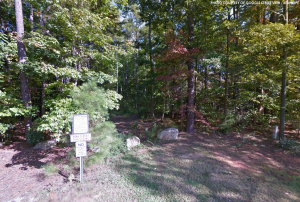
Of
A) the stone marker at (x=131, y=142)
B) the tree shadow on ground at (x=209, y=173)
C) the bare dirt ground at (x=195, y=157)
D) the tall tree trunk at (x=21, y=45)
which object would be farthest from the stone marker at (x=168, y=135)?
the tall tree trunk at (x=21, y=45)

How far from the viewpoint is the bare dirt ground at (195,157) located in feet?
11.0

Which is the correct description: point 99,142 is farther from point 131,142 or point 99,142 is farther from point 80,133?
point 131,142

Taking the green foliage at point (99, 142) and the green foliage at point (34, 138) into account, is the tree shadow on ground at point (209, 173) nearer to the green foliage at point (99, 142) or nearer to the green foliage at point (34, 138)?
the green foliage at point (99, 142)

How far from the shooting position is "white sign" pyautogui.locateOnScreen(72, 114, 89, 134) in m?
2.94

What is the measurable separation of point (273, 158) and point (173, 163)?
3684mm

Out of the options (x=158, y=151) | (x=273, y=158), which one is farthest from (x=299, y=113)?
(x=158, y=151)

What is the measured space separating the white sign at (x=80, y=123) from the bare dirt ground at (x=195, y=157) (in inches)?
57.7

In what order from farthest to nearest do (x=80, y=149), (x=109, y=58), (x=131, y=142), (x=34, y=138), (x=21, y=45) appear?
(x=34, y=138) → (x=109, y=58) → (x=131, y=142) → (x=21, y=45) → (x=80, y=149)

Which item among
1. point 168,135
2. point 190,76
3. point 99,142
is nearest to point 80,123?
point 99,142

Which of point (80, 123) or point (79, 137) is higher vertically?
point (80, 123)

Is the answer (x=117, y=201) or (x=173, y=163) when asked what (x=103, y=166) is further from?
(x=173, y=163)

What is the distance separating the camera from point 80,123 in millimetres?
2971

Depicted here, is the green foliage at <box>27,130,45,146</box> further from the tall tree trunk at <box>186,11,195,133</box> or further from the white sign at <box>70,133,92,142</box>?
the tall tree trunk at <box>186,11,195,133</box>

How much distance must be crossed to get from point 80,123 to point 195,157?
3.84m
